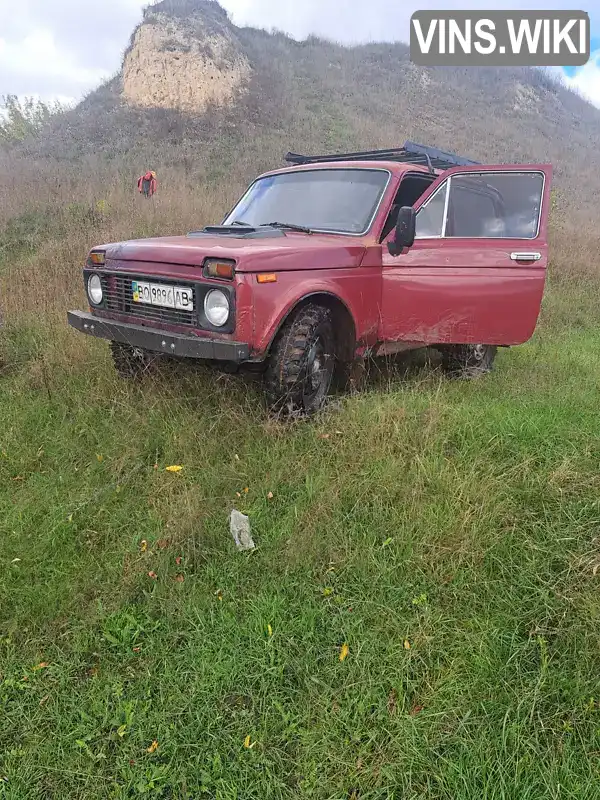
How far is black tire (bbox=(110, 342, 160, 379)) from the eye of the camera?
413 centimetres

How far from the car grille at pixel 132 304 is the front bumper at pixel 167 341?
94 millimetres

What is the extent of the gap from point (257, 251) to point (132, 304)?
100 cm

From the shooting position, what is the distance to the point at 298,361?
3.32m

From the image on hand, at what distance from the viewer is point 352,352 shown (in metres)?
3.82

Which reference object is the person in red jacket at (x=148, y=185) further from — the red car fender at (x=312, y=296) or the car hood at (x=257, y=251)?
the red car fender at (x=312, y=296)

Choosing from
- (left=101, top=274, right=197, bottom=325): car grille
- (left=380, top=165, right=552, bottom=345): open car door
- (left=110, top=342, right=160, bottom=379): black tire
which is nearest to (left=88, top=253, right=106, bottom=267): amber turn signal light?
(left=101, top=274, right=197, bottom=325): car grille

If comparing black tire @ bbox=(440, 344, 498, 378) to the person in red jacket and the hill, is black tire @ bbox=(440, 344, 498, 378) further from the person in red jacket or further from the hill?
the hill

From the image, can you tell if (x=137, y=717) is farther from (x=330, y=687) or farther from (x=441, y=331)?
(x=441, y=331)

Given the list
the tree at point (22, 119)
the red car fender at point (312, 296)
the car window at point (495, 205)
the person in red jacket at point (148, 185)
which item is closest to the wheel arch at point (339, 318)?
the red car fender at point (312, 296)

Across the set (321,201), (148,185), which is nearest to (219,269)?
(321,201)

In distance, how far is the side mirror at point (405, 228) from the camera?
12.0 ft

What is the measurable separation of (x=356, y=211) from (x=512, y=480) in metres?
2.37

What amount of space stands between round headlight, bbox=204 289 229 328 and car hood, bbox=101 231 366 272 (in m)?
0.18

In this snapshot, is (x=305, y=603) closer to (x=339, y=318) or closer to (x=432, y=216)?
(x=339, y=318)
